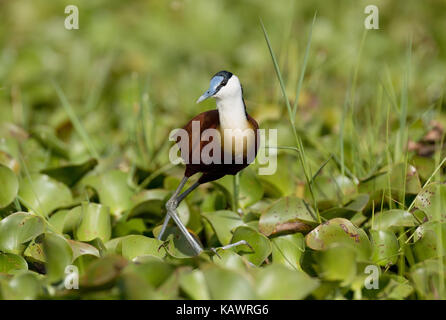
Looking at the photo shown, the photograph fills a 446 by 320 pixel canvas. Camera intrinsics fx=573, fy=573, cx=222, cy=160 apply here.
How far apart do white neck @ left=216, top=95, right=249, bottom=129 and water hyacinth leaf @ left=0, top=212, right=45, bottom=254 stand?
0.65 meters

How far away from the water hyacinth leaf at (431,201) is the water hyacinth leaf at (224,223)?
58 centimetres

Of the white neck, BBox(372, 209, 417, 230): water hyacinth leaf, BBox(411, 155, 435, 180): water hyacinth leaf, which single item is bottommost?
BBox(372, 209, 417, 230): water hyacinth leaf

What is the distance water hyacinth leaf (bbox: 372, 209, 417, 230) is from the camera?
1760 millimetres

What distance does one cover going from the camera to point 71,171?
7.34 feet

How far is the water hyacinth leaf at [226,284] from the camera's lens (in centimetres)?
133

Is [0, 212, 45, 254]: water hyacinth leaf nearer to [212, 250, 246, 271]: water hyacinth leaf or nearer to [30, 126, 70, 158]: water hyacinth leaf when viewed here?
[212, 250, 246, 271]: water hyacinth leaf

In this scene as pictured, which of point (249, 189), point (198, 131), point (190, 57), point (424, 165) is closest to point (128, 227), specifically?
point (249, 189)

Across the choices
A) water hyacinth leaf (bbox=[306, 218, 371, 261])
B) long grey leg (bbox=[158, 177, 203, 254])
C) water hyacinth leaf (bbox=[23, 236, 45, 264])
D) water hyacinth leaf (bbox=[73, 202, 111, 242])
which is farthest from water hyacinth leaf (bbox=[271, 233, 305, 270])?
water hyacinth leaf (bbox=[23, 236, 45, 264])

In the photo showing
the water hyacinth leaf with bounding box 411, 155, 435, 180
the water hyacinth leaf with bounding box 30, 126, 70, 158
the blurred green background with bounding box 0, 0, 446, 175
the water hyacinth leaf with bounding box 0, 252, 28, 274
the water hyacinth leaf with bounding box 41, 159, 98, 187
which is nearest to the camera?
the water hyacinth leaf with bounding box 0, 252, 28, 274
